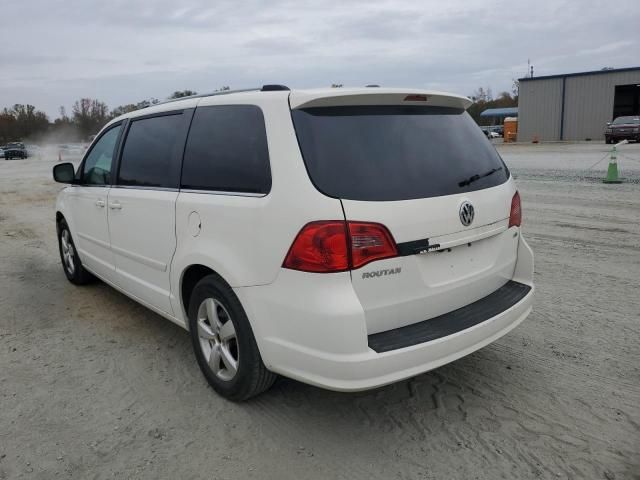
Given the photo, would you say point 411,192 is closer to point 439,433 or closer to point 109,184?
point 439,433

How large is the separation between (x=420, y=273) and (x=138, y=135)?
8.32 feet

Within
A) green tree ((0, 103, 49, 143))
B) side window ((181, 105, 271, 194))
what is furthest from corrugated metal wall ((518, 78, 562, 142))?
green tree ((0, 103, 49, 143))

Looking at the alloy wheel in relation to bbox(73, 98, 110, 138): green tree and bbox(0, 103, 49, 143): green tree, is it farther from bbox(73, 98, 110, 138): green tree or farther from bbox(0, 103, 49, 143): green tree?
bbox(0, 103, 49, 143): green tree

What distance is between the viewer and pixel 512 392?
10.9ft

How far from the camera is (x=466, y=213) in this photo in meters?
2.99

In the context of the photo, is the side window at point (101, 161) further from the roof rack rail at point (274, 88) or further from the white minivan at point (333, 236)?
the roof rack rail at point (274, 88)

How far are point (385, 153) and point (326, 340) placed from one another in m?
1.03

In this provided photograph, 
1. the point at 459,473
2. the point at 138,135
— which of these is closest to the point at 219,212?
the point at 138,135

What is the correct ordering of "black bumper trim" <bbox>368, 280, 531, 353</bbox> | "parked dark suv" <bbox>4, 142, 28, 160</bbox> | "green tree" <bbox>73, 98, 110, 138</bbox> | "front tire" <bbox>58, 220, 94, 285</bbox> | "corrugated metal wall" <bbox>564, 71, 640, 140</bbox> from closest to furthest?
"black bumper trim" <bbox>368, 280, 531, 353</bbox>, "front tire" <bbox>58, 220, 94, 285</bbox>, "corrugated metal wall" <bbox>564, 71, 640, 140</bbox>, "parked dark suv" <bbox>4, 142, 28, 160</bbox>, "green tree" <bbox>73, 98, 110, 138</bbox>

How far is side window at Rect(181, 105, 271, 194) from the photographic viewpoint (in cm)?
294

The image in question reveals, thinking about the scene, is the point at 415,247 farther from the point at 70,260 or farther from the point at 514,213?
the point at 70,260

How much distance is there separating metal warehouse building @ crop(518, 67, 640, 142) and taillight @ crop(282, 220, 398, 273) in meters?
43.4

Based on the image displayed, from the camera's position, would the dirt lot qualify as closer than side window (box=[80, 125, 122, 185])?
Yes

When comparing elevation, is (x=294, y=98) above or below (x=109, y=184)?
above
